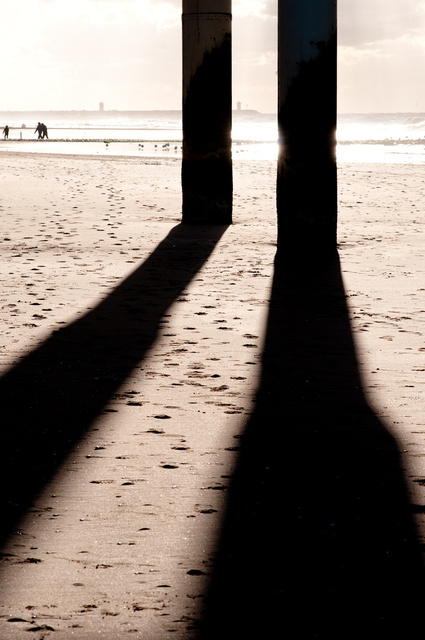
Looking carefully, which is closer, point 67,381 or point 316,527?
point 316,527

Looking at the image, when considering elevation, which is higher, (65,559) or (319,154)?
(319,154)

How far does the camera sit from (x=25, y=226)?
524 inches

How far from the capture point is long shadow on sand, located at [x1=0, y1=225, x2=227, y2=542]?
14.0ft

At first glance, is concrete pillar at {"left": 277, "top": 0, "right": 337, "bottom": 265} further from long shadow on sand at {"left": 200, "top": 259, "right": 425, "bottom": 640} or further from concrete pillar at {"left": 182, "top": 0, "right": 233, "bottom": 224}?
long shadow on sand at {"left": 200, "top": 259, "right": 425, "bottom": 640}

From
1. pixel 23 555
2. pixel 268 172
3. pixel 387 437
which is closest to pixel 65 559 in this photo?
pixel 23 555

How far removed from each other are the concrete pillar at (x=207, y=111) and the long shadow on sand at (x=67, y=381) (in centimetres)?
508

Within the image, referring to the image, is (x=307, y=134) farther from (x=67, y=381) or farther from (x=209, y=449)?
(x=209, y=449)

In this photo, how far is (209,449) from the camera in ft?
14.9

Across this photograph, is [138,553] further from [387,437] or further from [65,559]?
[387,437]

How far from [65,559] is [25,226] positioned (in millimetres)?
10377

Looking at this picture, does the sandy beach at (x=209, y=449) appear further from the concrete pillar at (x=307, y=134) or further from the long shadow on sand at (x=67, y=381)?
the concrete pillar at (x=307, y=134)

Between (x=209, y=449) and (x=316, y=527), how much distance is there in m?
0.99

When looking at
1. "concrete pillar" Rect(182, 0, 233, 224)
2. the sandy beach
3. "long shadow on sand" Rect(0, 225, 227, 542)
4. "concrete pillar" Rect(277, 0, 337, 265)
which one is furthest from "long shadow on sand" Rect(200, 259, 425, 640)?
"concrete pillar" Rect(182, 0, 233, 224)

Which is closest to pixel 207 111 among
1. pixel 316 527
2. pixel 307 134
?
pixel 307 134
